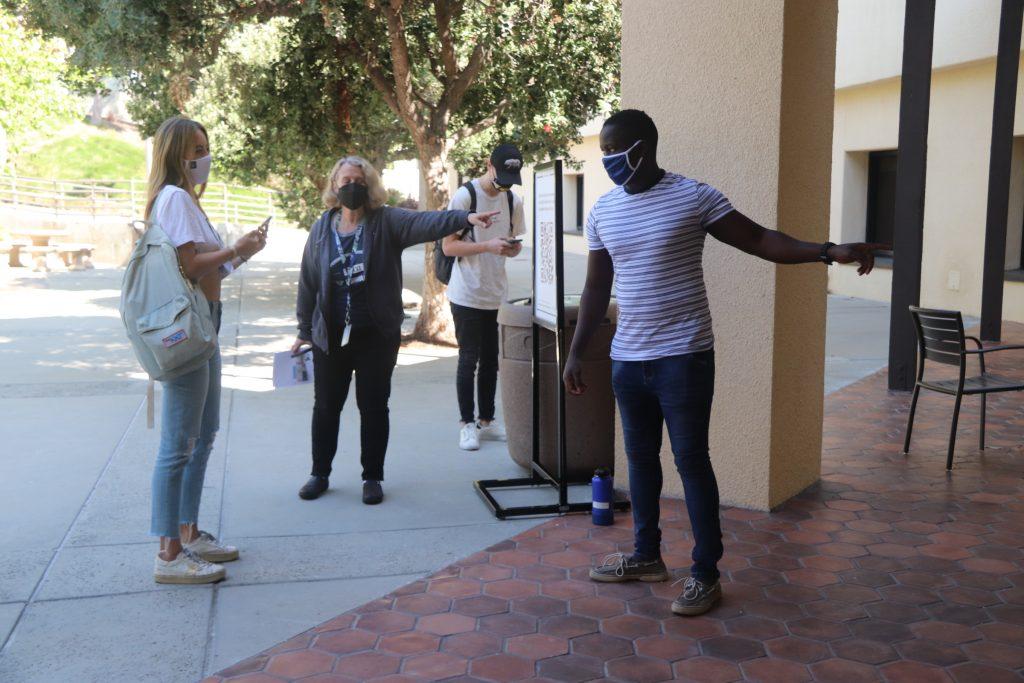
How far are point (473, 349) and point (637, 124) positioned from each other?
9.59 feet

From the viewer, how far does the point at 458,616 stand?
4000 millimetres

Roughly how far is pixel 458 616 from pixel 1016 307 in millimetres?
10655

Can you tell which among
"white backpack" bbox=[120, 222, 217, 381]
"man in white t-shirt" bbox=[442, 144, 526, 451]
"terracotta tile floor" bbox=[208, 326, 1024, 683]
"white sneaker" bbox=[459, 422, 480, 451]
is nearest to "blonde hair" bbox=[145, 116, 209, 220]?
"white backpack" bbox=[120, 222, 217, 381]

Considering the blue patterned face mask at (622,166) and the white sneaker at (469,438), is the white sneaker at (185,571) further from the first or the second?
the white sneaker at (469,438)

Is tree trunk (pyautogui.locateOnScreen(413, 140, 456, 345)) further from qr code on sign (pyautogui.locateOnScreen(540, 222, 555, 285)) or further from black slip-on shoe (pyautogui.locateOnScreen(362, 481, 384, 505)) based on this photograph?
qr code on sign (pyautogui.locateOnScreen(540, 222, 555, 285))

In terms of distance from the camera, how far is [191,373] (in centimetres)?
418

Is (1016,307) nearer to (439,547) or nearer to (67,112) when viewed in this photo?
(439,547)

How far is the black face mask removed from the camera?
17.1 feet

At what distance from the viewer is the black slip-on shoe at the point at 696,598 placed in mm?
3953

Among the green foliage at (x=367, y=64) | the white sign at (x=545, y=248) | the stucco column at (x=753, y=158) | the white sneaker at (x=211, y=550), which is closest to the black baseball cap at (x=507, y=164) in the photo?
the white sign at (x=545, y=248)

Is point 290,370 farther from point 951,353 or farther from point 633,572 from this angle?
point 951,353

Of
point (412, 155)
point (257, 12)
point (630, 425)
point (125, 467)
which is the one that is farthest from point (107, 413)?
point (412, 155)

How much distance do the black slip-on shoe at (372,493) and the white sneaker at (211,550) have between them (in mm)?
972

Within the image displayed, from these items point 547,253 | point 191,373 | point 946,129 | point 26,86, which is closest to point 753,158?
point 547,253
